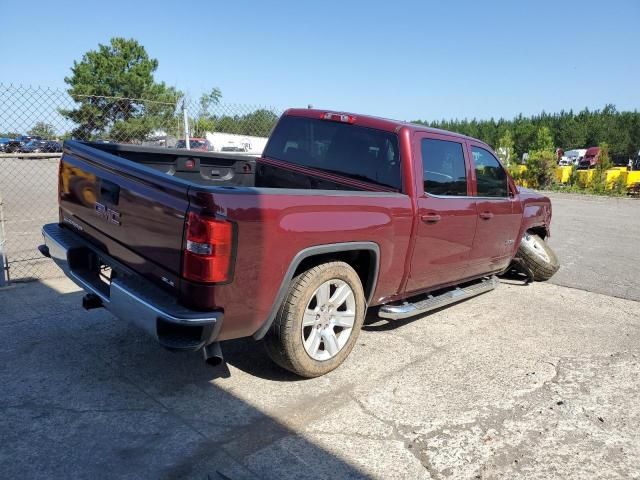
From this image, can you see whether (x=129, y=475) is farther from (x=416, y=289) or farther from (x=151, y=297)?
(x=416, y=289)

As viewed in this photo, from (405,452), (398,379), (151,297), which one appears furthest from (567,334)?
(151,297)

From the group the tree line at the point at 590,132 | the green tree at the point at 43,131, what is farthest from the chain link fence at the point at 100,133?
the tree line at the point at 590,132

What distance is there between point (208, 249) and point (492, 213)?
3.24m

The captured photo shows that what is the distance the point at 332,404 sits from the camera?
3.26 m

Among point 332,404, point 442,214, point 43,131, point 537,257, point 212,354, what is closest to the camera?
point 212,354

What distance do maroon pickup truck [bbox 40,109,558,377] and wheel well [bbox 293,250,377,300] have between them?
0.04ft

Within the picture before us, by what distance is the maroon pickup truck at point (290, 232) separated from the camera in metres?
2.72

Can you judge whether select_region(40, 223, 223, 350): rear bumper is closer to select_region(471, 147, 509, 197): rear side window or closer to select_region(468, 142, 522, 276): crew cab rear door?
select_region(468, 142, 522, 276): crew cab rear door

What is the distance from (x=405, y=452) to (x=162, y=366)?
6.08 feet

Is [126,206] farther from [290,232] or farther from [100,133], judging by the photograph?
[100,133]

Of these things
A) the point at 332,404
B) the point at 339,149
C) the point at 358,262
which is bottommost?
the point at 332,404

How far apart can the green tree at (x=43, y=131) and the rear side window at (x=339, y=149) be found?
4.56 metres

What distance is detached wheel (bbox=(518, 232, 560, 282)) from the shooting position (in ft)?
20.9

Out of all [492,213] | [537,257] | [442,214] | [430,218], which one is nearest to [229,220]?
[430,218]
